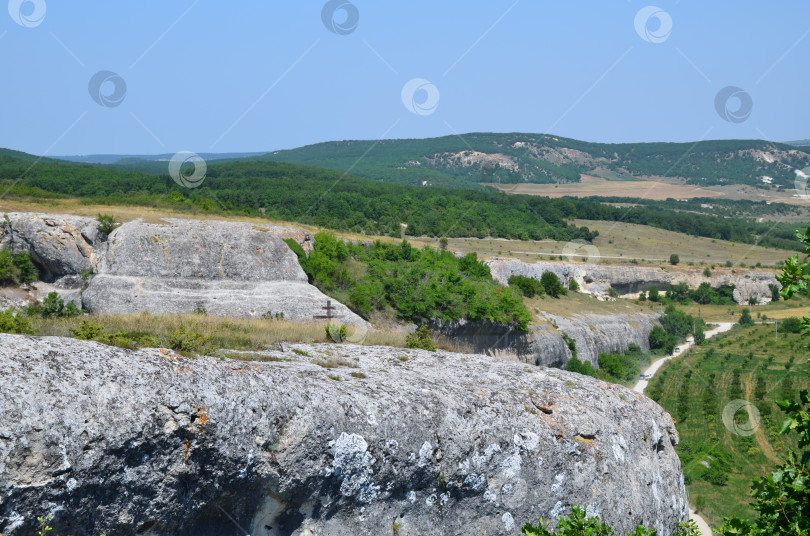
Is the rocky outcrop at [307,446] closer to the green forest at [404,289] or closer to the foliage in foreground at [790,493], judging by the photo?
the foliage in foreground at [790,493]

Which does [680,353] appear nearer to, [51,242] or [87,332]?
[51,242]

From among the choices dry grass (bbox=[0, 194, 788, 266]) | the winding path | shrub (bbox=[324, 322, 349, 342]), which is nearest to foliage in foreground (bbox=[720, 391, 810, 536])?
shrub (bbox=[324, 322, 349, 342])

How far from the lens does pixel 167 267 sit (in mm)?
29328

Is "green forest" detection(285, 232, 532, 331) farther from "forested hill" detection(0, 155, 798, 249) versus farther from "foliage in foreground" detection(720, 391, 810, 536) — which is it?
"foliage in foreground" detection(720, 391, 810, 536)

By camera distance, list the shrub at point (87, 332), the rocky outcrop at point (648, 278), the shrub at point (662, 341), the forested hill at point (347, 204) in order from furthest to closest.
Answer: the rocky outcrop at point (648, 278) → the forested hill at point (347, 204) → the shrub at point (662, 341) → the shrub at point (87, 332)

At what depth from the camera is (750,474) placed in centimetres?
3141

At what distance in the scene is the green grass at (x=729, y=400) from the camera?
29.5 metres

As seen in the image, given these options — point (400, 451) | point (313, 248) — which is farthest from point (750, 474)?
point (400, 451)

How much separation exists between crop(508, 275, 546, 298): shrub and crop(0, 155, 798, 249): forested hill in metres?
14.7

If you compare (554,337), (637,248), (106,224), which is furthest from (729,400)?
(637,248)

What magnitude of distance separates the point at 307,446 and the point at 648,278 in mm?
83814

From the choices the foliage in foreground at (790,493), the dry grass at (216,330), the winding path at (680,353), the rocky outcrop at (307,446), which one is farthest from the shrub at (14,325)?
the winding path at (680,353)

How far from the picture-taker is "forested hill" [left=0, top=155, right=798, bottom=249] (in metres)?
63.0

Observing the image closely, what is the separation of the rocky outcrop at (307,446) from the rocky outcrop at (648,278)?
5382cm
